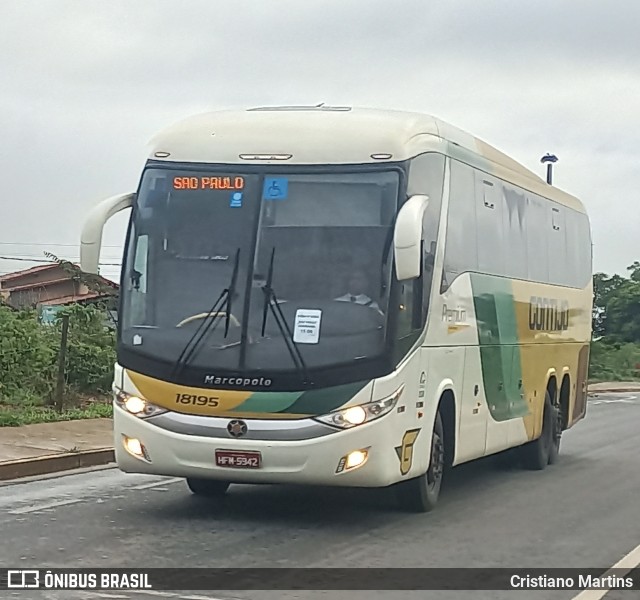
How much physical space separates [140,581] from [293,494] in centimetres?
437

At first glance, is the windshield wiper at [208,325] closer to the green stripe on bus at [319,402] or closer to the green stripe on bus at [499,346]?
the green stripe on bus at [319,402]

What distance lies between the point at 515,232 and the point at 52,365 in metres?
9.19

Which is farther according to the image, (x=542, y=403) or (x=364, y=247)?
(x=542, y=403)

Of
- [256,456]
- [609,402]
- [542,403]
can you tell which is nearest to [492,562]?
[256,456]

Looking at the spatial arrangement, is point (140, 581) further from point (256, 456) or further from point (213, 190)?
point (213, 190)

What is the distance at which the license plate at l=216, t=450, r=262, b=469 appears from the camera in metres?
9.73

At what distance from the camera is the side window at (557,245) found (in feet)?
51.1

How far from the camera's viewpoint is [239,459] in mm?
9750

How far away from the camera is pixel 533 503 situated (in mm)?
12375

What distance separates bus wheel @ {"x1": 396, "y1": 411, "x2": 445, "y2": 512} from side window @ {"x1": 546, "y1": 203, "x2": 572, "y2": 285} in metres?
4.82

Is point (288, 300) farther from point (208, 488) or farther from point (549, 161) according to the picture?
point (549, 161)

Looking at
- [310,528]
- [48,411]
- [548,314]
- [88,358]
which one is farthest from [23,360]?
[310,528]

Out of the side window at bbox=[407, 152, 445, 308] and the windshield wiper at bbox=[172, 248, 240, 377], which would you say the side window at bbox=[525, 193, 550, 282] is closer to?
the side window at bbox=[407, 152, 445, 308]

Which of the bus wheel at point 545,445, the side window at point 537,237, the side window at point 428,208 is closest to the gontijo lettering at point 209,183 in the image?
→ the side window at point 428,208
